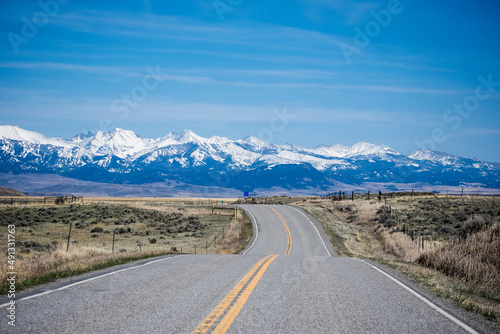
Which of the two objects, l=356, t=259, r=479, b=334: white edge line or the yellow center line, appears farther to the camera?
the yellow center line

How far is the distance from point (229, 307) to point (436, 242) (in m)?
28.8

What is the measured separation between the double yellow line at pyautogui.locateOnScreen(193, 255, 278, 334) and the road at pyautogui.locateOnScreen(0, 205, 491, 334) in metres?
0.02

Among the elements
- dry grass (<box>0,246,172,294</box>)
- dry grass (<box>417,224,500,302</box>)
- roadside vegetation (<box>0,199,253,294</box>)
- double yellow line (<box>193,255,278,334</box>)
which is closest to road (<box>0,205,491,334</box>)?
double yellow line (<box>193,255,278,334</box>)

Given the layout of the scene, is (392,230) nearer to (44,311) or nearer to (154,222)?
(154,222)

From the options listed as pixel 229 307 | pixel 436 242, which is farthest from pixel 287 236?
pixel 229 307

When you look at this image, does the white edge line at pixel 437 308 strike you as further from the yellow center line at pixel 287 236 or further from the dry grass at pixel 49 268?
the yellow center line at pixel 287 236

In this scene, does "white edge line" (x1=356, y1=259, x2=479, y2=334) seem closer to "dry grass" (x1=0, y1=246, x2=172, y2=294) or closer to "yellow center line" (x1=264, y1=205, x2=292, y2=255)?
"dry grass" (x1=0, y1=246, x2=172, y2=294)

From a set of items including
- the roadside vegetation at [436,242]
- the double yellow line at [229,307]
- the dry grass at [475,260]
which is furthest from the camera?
the dry grass at [475,260]

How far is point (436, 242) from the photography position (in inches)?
1307

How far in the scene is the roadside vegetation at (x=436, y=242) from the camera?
11.9 meters

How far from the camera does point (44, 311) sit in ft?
25.0

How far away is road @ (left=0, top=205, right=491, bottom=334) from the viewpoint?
7.02 metres

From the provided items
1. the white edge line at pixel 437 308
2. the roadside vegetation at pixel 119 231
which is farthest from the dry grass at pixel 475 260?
the roadside vegetation at pixel 119 231

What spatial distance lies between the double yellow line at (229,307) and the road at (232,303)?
0.6 inches
